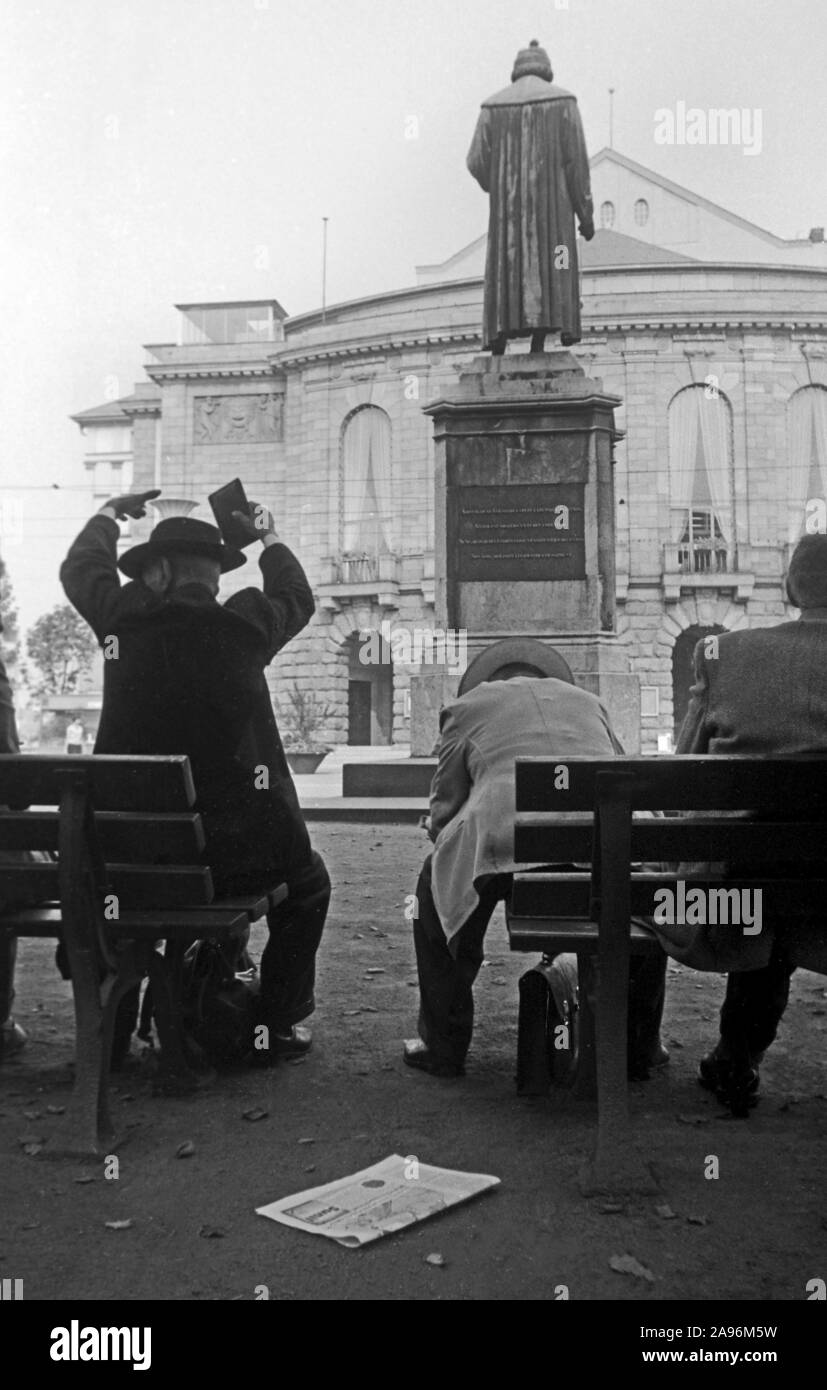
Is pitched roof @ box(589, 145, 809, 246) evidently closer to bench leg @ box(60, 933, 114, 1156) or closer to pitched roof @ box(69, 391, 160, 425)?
pitched roof @ box(69, 391, 160, 425)

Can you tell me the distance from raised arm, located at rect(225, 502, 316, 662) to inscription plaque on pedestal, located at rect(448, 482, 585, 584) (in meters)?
5.86

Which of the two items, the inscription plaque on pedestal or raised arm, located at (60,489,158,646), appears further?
the inscription plaque on pedestal

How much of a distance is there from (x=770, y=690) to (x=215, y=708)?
1.71m

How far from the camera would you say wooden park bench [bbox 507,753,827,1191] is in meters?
3.08

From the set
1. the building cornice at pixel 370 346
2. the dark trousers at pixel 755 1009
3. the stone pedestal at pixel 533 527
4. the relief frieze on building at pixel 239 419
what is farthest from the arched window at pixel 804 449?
the dark trousers at pixel 755 1009

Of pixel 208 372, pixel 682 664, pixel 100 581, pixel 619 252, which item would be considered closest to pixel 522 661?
pixel 100 581

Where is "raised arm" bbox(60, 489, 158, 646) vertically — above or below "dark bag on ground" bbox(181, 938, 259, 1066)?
above

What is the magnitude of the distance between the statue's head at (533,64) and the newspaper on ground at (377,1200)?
35.7 ft

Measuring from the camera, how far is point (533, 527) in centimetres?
1035

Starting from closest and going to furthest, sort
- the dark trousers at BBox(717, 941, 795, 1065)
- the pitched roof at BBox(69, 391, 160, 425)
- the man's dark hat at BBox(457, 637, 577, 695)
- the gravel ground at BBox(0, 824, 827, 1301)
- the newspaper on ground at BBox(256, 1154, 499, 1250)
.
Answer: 1. the gravel ground at BBox(0, 824, 827, 1301)
2. the newspaper on ground at BBox(256, 1154, 499, 1250)
3. the dark trousers at BBox(717, 941, 795, 1065)
4. the man's dark hat at BBox(457, 637, 577, 695)
5. the pitched roof at BBox(69, 391, 160, 425)

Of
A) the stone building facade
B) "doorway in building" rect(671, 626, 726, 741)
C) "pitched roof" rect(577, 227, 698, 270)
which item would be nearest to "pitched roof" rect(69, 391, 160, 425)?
the stone building facade

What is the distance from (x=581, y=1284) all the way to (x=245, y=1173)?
974 millimetres

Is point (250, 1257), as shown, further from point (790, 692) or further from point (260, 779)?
point (790, 692)
